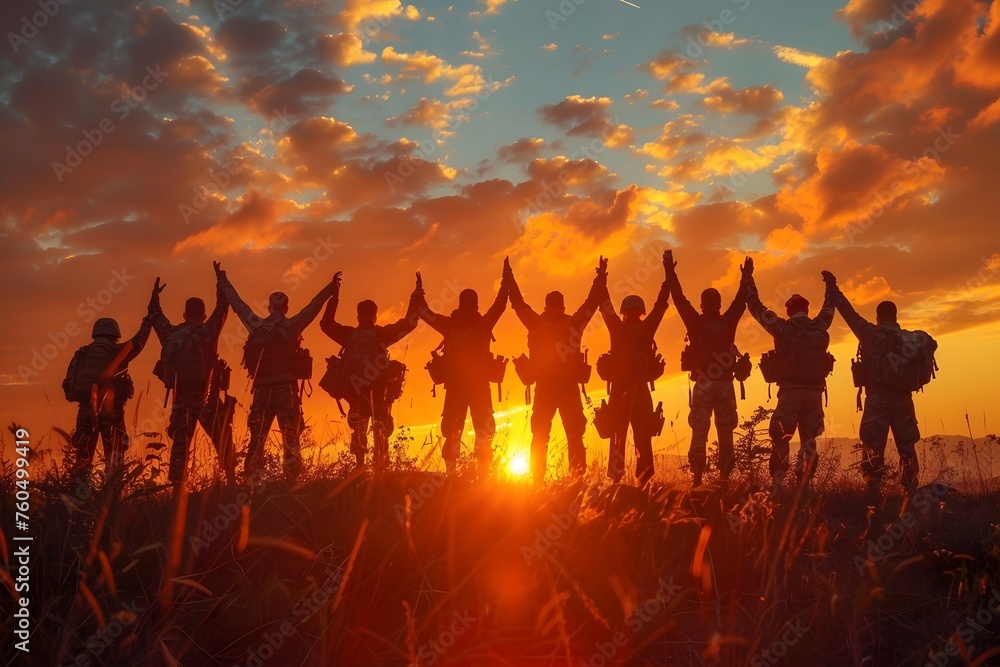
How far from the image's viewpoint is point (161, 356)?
11.2m

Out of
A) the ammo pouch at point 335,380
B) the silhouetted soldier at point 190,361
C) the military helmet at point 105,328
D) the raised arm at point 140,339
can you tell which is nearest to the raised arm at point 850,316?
the ammo pouch at point 335,380

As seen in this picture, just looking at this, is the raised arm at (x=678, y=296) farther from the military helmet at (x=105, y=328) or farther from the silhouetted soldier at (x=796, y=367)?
the military helmet at (x=105, y=328)

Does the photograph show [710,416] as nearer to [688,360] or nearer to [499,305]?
[688,360]

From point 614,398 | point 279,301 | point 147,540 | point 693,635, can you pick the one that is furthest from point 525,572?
point 279,301

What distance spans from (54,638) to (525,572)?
8.81ft

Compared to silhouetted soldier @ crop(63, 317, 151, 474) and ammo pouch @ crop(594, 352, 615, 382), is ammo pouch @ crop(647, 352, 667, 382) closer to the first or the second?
ammo pouch @ crop(594, 352, 615, 382)

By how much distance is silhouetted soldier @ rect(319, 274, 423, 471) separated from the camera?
36.8ft

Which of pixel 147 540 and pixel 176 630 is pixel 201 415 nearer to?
pixel 147 540

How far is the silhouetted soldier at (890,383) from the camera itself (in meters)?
11.3

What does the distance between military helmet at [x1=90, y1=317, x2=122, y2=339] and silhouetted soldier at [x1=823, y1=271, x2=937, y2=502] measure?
10557mm

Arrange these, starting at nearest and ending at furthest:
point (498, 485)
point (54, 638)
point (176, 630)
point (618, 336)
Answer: point (54, 638)
point (176, 630)
point (498, 485)
point (618, 336)

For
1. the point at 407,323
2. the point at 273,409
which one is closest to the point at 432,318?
the point at 407,323

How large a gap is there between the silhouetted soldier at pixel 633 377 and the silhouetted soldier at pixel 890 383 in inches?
108

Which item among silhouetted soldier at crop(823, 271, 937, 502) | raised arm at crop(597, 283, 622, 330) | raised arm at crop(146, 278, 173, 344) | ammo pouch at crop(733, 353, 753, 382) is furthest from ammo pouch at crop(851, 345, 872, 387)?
raised arm at crop(146, 278, 173, 344)
